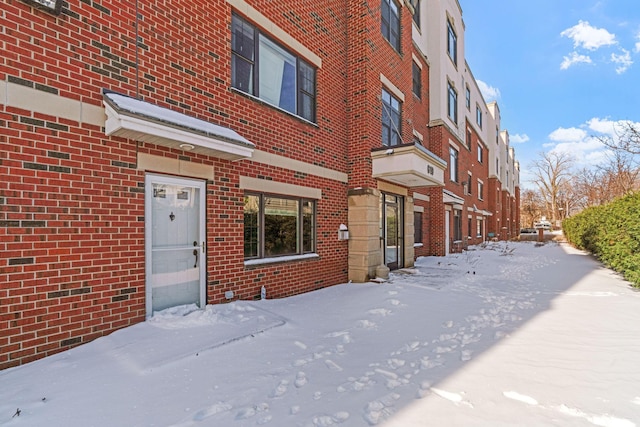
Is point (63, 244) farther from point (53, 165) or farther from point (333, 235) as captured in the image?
point (333, 235)

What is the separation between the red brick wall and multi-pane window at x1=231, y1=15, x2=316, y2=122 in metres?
0.42

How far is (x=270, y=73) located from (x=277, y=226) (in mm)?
3404

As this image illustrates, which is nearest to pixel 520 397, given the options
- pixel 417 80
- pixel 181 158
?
pixel 181 158

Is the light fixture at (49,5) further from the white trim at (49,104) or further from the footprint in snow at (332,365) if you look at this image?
the footprint in snow at (332,365)

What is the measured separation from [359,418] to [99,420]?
Answer: 2.13 m

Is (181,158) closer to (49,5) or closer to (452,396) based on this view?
(49,5)

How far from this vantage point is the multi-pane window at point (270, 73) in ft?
19.7

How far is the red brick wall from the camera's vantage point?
10.8ft

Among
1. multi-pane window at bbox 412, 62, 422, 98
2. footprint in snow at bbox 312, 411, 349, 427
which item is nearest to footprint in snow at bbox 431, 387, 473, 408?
footprint in snow at bbox 312, 411, 349, 427

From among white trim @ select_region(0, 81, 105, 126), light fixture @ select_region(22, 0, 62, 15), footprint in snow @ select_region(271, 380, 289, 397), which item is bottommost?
footprint in snow @ select_region(271, 380, 289, 397)

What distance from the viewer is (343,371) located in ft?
11.4

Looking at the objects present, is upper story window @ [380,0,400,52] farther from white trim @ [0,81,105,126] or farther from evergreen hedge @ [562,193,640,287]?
white trim @ [0,81,105,126]

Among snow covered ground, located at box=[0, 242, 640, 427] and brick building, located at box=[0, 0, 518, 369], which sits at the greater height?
brick building, located at box=[0, 0, 518, 369]

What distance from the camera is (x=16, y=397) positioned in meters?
2.67
